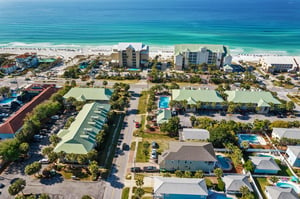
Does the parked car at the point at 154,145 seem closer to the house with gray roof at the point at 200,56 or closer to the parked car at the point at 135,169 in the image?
the parked car at the point at 135,169

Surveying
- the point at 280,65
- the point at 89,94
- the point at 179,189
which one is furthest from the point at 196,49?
the point at 179,189

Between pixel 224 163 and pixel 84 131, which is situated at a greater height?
pixel 84 131

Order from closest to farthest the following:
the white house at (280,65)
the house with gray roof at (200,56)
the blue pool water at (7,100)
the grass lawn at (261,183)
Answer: the grass lawn at (261,183)
the blue pool water at (7,100)
the white house at (280,65)
the house with gray roof at (200,56)

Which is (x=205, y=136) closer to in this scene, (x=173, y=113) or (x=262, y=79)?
(x=173, y=113)

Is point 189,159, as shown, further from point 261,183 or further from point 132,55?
point 132,55

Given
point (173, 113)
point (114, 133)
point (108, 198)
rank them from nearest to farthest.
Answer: point (108, 198) < point (114, 133) < point (173, 113)

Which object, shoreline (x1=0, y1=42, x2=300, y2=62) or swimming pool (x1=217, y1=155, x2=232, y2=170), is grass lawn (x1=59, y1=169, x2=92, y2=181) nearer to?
swimming pool (x1=217, y1=155, x2=232, y2=170)

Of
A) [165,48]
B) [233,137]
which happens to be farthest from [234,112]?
[165,48]

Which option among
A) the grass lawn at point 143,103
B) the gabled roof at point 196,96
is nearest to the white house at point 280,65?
the gabled roof at point 196,96
